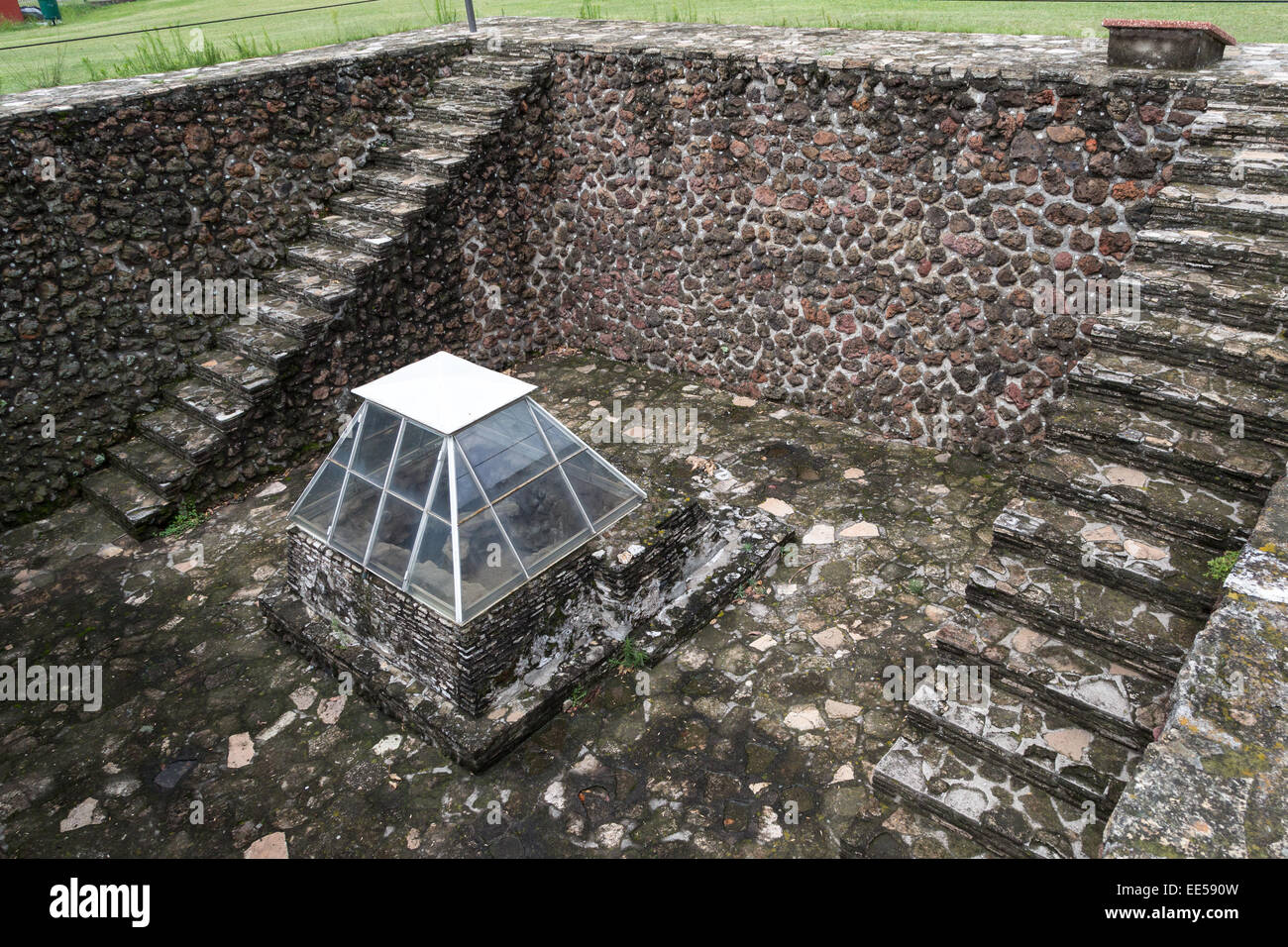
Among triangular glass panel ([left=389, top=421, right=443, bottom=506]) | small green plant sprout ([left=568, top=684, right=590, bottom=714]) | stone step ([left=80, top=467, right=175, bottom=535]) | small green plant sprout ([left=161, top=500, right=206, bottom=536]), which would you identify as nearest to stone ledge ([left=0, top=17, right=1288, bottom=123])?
stone step ([left=80, top=467, right=175, bottom=535])

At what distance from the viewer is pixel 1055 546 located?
14.9ft

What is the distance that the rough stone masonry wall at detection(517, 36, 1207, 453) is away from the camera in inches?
228

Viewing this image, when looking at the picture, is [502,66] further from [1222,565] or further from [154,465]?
[1222,565]

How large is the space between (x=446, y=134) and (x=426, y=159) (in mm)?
402

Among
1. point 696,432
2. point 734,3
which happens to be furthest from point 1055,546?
point 734,3

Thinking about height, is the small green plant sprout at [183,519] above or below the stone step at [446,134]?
below

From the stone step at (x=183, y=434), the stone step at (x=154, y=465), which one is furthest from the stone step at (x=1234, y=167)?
the stone step at (x=154, y=465)

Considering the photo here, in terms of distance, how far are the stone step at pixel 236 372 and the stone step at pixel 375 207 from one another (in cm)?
106

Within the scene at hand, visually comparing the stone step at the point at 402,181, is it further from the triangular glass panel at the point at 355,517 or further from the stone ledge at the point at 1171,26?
the stone ledge at the point at 1171,26

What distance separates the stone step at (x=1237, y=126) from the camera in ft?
17.3

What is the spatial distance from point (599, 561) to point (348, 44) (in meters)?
6.96

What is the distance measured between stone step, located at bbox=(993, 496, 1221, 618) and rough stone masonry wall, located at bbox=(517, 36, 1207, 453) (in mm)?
1949

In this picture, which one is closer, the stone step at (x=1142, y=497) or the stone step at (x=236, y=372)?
the stone step at (x=1142, y=497)

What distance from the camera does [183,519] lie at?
21.7 ft
